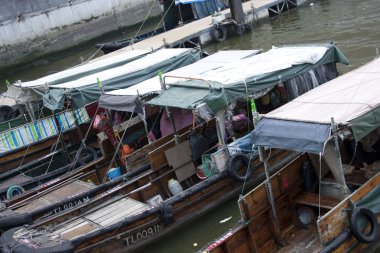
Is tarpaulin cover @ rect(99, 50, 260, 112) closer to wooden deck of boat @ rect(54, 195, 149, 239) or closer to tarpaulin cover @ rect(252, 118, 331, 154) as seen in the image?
wooden deck of boat @ rect(54, 195, 149, 239)

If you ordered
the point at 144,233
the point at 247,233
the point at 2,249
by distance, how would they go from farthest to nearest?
the point at 144,233, the point at 2,249, the point at 247,233

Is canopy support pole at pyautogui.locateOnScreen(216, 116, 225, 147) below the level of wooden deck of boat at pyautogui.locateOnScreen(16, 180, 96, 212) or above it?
above

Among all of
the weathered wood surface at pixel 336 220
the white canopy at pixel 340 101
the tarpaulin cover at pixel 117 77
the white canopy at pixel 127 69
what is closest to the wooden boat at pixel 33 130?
the white canopy at pixel 127 69

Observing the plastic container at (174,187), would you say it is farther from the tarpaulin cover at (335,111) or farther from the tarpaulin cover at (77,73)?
the tarpaulin cover at (77,73)

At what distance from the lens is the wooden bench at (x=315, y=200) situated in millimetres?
9375

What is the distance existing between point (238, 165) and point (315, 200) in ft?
8.96

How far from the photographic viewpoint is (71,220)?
11.5 meters

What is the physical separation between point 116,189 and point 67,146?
481 centimetres

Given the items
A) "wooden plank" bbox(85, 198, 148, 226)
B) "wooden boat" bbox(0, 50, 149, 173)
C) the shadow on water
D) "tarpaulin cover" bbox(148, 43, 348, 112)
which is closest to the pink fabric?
"tarpaulin cover" bbox(148, 43, 348, 112)

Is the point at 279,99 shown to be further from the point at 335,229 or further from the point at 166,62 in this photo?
the point at 335,229

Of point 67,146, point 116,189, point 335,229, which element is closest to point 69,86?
point 67,146

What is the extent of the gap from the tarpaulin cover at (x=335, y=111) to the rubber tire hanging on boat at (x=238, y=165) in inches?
105

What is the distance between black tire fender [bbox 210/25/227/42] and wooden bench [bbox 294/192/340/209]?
20790mm

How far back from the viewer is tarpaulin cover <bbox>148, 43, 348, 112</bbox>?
11.6 m
